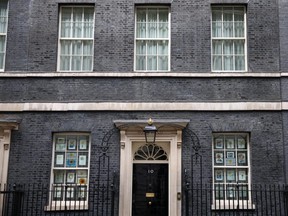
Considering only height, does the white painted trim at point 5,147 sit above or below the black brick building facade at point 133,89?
below

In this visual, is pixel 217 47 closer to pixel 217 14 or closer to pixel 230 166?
pixel 217 14

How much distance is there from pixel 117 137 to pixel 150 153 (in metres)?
1.05

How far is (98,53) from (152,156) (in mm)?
3336

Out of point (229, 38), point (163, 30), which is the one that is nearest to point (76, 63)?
point (163, 30)

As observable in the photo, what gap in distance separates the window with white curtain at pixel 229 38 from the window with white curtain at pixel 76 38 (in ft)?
11.9

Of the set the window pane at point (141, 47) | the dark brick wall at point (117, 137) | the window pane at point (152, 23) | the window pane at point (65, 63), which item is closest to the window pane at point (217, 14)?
the window pane at point (152, 23)

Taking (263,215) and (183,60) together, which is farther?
(183,60)

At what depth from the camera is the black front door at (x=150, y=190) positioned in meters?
10.7

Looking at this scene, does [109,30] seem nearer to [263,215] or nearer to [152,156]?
[152,156]

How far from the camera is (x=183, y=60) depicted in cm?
1132

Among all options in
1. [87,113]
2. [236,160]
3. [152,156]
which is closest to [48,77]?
[87,113]

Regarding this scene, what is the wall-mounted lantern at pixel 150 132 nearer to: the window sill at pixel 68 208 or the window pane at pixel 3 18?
the window sill at pixel 68 208

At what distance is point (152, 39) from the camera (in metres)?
11.6

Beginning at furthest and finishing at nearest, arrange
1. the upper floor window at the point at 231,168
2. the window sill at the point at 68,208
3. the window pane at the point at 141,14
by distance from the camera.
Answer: the window pane at the point at 141,14, the upper floor window at the point at 231,168, the window sill at the point at 68,208
